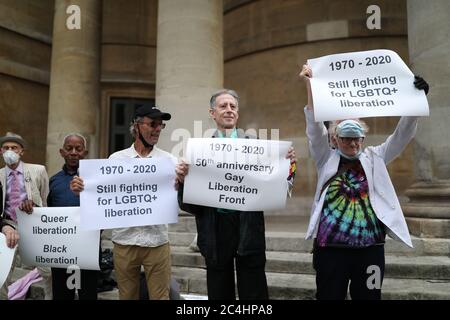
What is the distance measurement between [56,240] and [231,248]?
1919mm

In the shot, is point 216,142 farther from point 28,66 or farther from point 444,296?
point 28,66

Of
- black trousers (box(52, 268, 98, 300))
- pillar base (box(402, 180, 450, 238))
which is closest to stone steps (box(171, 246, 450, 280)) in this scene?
pillar base (box(402, 180, 450, 238))

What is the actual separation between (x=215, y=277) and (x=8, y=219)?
2.54 m

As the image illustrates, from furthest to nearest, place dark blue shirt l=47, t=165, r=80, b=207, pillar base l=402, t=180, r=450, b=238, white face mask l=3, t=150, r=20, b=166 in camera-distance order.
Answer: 1. pillar base l=402, t=180, r=450, b=238
2. white face mask l=3, t=150, r=20, b=166
3. dark blue shirt l=47, t=165, r=80, b=207

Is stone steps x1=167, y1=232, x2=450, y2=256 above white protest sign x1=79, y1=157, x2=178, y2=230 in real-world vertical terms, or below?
below

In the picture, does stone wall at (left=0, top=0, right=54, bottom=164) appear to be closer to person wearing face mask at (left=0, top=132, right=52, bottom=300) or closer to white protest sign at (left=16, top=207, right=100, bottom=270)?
person wearing face mask at (left=0, top=132, right=52, bottom=300)

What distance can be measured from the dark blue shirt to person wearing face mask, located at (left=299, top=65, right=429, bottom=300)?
238 centimetres

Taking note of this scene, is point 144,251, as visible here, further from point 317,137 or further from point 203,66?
point 203,66

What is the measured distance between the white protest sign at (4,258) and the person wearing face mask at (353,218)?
8.64 ft

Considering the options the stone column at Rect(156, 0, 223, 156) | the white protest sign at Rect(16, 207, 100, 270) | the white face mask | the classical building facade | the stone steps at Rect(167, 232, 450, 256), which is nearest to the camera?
the white protest sign at Rect(16, 207, 100, 270)

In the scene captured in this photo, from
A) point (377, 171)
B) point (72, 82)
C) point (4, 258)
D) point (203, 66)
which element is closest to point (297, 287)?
point (377, 171)

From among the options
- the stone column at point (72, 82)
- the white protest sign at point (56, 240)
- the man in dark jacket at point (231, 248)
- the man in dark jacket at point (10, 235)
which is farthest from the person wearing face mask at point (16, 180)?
the stone column at point (72, 82)

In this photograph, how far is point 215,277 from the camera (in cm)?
314

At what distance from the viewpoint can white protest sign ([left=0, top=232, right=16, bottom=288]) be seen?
3736 millimetres
